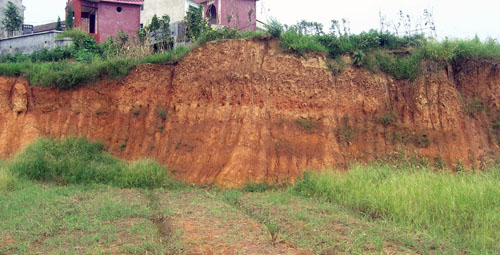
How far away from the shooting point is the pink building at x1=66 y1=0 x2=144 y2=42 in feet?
82.1

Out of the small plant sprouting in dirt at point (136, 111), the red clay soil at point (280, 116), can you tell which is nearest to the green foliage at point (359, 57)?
the red clay soil at point (280, 116)

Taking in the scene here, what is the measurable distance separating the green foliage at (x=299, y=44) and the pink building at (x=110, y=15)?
1454cm

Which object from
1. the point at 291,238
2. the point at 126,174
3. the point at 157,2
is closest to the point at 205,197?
the point at 126,174

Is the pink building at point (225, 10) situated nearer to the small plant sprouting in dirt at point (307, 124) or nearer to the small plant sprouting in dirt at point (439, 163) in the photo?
the small plant sprouting in dirt at point (307, 124)

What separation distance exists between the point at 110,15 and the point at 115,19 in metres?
0.35

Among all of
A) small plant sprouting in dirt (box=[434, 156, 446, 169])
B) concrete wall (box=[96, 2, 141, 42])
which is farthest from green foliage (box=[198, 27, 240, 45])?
concrete wall (box=[96, 2, 141, 42])

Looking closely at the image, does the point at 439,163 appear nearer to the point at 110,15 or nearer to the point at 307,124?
the point at 307,124

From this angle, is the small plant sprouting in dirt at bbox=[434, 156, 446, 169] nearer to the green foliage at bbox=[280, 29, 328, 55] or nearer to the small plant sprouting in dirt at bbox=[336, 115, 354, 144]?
the small plant sprouting in dirt at bbox=[336, 115, 354, 144]

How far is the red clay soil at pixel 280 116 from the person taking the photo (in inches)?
445

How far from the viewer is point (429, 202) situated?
726cm

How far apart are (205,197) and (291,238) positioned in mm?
3698

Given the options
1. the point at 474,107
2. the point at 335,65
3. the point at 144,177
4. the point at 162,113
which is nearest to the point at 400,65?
the point at 335,65

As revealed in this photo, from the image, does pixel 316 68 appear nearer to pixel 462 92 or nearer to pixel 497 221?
pixel 462 92

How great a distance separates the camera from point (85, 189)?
400 inches
